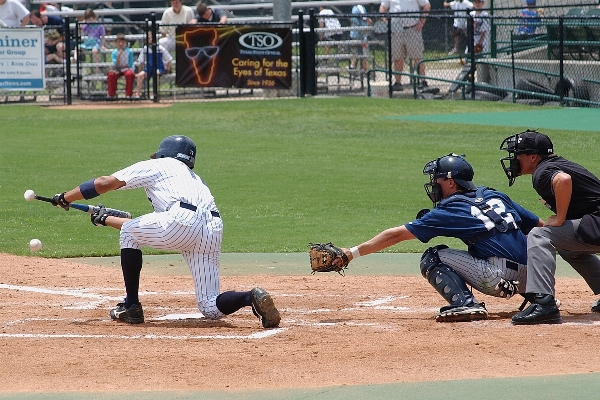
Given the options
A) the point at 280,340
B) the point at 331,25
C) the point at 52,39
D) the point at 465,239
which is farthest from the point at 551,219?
the point at 331,25

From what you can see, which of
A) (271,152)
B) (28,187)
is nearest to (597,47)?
(271,152)

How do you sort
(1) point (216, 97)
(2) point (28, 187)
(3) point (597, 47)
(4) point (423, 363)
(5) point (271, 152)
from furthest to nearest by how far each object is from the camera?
(1) point (216, 97), (3) point (597, 47), (5) point (271, 152), (2) point (28, 187), (4) point (423, 363)

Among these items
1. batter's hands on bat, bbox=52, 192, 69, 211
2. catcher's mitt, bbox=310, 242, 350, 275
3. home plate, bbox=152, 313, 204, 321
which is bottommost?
home plate, bbox=152, 313, 204, 321

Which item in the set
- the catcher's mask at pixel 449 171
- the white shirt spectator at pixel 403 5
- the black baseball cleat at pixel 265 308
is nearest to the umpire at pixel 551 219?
the catcher's mask at pixel 449 171

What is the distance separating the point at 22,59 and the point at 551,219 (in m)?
16.3

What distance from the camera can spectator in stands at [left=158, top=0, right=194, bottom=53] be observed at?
2169 cm

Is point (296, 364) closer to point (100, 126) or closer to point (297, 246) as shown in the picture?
point (297, 246)

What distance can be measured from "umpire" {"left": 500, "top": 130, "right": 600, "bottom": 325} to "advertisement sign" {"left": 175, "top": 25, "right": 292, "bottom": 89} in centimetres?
1533

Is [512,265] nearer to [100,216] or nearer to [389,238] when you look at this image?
[389,238]

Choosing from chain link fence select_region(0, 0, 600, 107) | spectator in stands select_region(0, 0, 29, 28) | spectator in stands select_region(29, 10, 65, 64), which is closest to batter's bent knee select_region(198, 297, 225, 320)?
chain link fence select_region(0, 0, 600, 107)

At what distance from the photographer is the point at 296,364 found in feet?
17.8

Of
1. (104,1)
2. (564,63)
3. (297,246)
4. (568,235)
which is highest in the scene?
(104,1)

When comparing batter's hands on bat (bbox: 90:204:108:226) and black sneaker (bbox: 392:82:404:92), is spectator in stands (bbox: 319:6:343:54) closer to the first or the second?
black sneaker (bbox: 392:82:404:92)

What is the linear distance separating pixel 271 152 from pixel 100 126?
4481 mm
